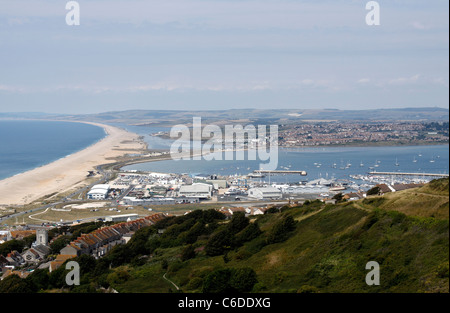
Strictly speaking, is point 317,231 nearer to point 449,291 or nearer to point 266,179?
point 449,291

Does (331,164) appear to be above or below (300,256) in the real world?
below

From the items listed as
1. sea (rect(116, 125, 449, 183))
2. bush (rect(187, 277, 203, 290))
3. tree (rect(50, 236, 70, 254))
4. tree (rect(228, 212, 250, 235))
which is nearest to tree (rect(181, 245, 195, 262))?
tree (rect(228, 212, 250, 235))

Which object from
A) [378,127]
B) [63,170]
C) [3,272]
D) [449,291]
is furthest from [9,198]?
[378,127]

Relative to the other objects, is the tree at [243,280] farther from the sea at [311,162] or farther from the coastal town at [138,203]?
the sea at [311,162]

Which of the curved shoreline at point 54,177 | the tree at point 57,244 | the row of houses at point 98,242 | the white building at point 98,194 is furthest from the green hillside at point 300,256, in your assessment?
the curved shoreline at point 54,177

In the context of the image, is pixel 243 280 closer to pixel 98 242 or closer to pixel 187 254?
pixel 187 254

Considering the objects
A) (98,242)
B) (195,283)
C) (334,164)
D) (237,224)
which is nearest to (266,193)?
(98,242)

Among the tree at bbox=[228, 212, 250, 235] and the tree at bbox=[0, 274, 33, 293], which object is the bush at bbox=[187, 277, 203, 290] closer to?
the tree at bbox=[0, 274, 33, 293]
